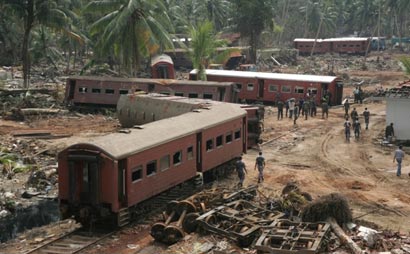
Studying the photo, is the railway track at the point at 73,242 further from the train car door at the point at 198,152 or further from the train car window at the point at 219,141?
the train car window at the point at 219,141

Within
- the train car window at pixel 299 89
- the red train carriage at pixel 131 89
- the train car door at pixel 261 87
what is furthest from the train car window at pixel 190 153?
the train car door at pixel 261 87

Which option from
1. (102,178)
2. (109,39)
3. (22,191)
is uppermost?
(109,39)

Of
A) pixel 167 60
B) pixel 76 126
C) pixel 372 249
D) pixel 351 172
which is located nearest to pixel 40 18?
pixel 76 126

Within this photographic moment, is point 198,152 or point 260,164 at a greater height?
point 198,152

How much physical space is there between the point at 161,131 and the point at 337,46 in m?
76.2

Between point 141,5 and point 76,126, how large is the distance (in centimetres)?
934

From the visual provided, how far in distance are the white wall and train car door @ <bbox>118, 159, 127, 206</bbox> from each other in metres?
19.5

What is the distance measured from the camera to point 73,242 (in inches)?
702

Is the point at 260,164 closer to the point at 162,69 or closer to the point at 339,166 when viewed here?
the point at 339,166

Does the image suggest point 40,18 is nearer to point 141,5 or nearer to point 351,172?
point 141,5

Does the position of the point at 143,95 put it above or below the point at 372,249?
above

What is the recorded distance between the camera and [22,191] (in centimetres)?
2364

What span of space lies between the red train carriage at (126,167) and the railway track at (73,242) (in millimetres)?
464

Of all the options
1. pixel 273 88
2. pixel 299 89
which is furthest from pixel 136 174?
pixel 273 88
